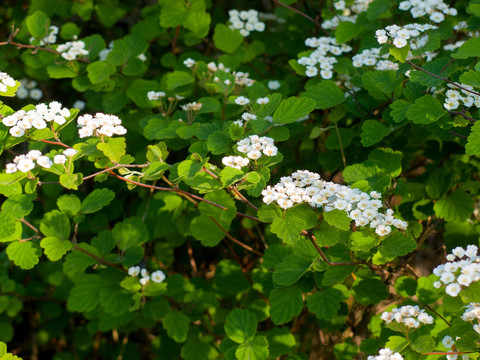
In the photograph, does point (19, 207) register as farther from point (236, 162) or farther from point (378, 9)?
point (378, 9)

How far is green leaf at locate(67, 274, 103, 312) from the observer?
6.31ft

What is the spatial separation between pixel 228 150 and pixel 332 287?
0.60 meters

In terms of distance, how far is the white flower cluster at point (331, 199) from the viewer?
1502mm

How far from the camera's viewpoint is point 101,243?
6.59 ft

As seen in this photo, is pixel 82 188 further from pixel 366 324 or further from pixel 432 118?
pixel 432 118

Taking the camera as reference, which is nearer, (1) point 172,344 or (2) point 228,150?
(2) point 228,150

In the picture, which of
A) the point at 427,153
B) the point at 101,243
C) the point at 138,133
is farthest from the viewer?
the point at 138,133

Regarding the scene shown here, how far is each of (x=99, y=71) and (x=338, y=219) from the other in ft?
3.96

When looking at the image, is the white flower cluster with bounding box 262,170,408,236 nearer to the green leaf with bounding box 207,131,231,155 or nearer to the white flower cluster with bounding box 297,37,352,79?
the green leaf with bounding box 207,131,231,155

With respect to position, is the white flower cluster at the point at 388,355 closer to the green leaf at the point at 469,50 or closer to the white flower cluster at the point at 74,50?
the green leaf at the point at 469,50

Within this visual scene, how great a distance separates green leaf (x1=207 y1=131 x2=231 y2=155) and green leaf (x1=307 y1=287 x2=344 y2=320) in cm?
59

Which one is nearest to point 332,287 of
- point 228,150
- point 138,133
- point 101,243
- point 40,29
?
point 228,150

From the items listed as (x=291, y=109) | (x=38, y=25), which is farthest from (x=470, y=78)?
(x=38, y=25)

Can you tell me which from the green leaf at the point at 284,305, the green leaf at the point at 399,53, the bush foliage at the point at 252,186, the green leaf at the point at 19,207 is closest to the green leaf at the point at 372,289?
the bush foliage at the point at 252,186
